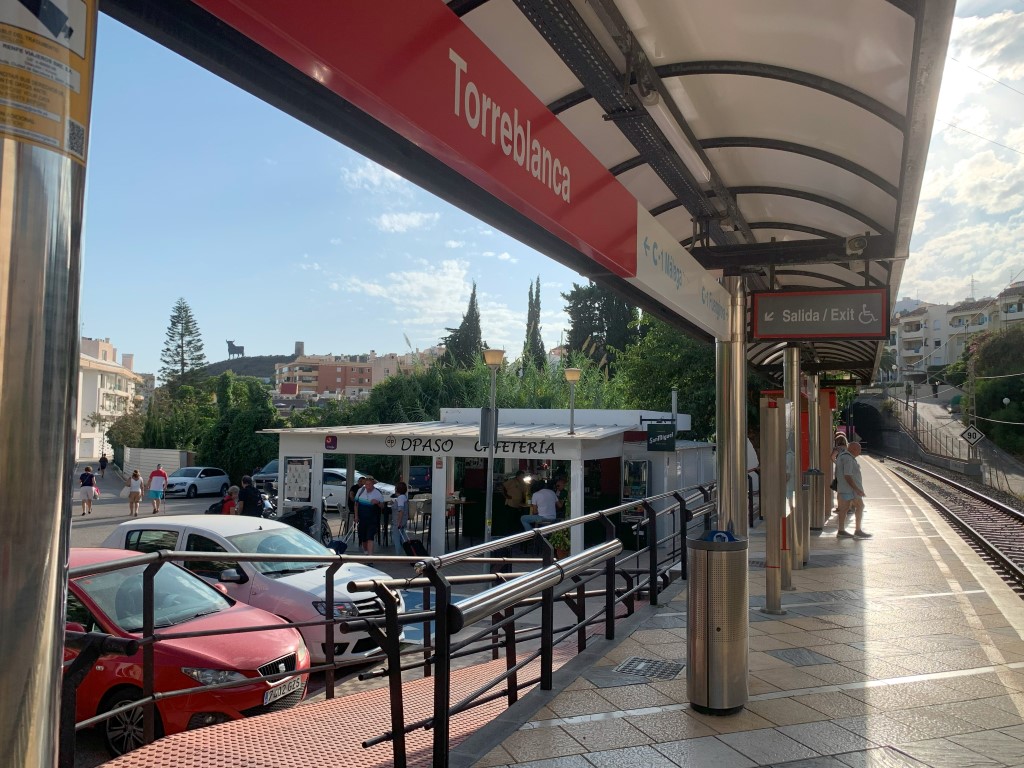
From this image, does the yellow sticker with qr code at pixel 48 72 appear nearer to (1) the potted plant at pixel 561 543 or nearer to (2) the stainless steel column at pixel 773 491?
(2) the stainless steel column at pixel 773 491

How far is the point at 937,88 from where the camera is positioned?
319cm

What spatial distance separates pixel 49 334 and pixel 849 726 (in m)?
4.56

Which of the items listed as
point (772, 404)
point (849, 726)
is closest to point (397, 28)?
point (849, 726)

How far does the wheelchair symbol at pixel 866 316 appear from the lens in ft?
20.8

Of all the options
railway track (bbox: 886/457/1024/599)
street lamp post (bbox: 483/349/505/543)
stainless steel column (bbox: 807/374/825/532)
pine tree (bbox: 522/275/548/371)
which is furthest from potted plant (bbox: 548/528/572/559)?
pine tree (bbox: 522/275/548/371)

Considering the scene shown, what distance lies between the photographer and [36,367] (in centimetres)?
131

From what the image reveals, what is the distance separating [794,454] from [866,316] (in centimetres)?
267

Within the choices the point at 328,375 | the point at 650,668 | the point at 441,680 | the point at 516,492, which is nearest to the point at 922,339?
the point at 328,375

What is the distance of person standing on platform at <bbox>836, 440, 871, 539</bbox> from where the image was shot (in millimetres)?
12883

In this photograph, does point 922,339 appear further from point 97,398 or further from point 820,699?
point 820,699

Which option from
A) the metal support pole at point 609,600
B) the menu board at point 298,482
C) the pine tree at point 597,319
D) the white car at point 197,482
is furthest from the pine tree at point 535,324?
Answer: the metal support pole at point 609,600

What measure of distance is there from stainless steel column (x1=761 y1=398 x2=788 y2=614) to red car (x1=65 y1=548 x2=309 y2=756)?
13.5 feet

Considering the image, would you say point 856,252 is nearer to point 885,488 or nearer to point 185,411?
point 885,488

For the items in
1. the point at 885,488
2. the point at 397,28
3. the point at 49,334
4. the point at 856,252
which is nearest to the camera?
the point at 49,334
